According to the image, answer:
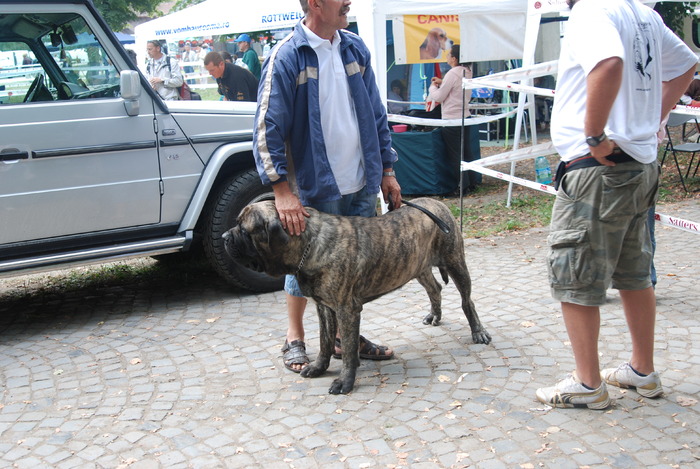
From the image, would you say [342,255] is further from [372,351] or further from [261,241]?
[372,351]

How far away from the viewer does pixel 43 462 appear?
131 inches

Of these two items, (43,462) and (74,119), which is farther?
(74,119)

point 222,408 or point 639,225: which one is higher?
point 639,225

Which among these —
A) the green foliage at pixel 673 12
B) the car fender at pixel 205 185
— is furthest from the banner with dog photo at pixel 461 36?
the car fender at pixel 205 185

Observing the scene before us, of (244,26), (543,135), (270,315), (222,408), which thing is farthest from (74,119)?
(543,135)

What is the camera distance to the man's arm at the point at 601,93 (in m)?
2.89

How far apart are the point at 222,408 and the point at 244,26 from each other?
804 centimetres

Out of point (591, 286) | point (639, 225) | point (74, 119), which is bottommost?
point (591, 286)

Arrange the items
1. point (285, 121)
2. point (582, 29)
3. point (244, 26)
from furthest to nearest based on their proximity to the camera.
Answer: point (244, 26) < point (285, 121) < point (582, 29)

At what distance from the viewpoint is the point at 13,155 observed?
4.77 meters

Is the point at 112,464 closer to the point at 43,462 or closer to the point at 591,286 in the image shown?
Answer: the point at 43,462

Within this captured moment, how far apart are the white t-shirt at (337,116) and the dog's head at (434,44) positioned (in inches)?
236

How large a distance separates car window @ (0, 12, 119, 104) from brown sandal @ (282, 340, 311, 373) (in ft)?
7.71

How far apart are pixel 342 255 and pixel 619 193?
4.48ft
